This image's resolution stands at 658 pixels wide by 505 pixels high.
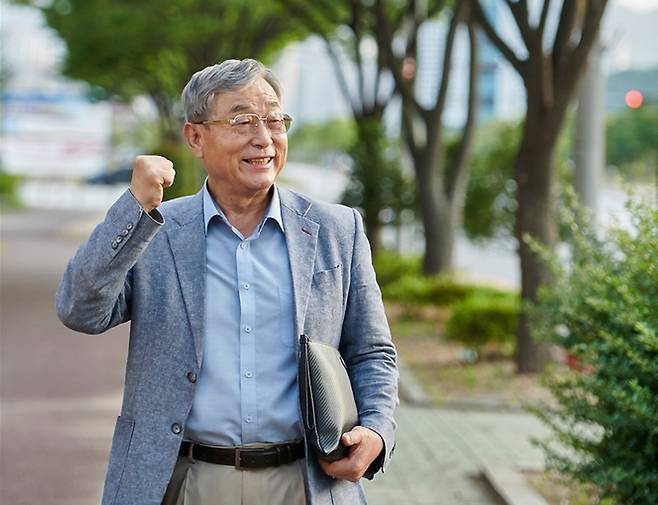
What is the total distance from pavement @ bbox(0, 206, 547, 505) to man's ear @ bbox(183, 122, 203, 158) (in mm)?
3657

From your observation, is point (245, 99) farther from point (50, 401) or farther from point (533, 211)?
point (533, 211)

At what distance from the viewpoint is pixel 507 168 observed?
16.1m

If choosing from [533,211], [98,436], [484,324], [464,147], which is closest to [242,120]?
[98,436]

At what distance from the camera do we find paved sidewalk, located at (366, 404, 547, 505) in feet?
22.4

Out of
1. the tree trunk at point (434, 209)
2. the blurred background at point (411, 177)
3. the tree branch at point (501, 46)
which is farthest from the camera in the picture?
the tree trunk at point (434, 209)

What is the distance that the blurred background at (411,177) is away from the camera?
9289 millimetres

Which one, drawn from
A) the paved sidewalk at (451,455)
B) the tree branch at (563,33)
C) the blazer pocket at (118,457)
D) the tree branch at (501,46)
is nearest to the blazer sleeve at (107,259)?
the blazer pocket at (118,457)

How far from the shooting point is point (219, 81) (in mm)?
2908

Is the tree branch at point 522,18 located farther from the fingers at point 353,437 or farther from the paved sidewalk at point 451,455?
the fingers at point 353,437

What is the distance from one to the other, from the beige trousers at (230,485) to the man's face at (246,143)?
68 centimetres

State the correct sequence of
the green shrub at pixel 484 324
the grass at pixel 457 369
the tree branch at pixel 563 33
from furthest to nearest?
the green shrub at pixel 484 324 < the tree branch at pixel 563 33 < the grass at pixel 457 369

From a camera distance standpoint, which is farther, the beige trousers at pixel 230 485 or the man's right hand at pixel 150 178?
the beige trousers at pixel 230 485

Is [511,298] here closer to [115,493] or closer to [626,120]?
[115,493]

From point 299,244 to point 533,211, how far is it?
768 cm
